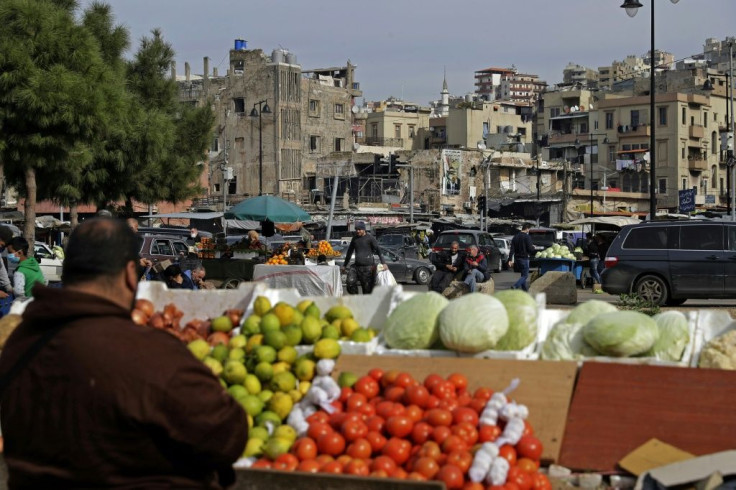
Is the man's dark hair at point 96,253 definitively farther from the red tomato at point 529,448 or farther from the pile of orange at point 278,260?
the pile of orange at point 278,260

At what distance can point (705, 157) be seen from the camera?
285 ft

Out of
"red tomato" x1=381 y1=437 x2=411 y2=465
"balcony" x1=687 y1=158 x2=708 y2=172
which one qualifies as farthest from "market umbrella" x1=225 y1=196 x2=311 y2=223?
"balcony" x1=687 y1=158 x2=708 y2=172

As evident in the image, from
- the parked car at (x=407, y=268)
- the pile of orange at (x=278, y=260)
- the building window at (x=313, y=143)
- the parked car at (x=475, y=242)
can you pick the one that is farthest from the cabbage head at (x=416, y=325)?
the building window at (x=313, y=143)

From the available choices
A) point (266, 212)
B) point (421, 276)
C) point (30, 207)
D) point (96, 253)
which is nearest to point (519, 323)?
point (96, 253)

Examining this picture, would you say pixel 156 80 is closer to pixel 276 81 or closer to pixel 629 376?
pixel 629 376

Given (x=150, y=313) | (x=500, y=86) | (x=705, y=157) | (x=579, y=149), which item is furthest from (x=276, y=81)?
(x=500, y=86)

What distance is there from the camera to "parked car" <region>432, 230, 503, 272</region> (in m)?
33.3

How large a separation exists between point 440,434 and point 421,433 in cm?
12

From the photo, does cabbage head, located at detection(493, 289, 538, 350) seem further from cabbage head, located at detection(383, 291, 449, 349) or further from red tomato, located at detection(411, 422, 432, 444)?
red tomato, located at detection(411, 422, 432, 444)

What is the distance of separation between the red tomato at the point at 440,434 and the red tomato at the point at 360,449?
35 centimetres

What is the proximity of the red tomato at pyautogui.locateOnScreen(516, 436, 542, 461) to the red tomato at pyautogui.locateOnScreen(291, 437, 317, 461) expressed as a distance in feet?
3.67

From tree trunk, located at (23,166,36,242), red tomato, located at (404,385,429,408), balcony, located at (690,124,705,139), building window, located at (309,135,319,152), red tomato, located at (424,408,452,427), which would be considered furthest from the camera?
balcony, located at (690,124,705,139)

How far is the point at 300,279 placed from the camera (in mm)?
18219

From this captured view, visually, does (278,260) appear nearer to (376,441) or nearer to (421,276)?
(421,276)
